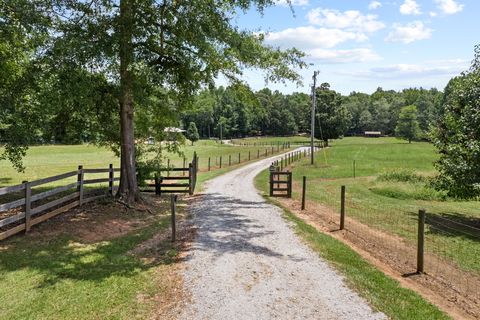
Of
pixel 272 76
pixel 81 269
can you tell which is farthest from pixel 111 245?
pixel 272 76

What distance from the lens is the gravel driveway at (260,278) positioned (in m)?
6.66

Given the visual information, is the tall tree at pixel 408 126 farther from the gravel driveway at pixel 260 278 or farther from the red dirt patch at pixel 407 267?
the gravel driveway at pixel 260 278

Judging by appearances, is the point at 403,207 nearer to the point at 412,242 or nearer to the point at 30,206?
the point at 412,242

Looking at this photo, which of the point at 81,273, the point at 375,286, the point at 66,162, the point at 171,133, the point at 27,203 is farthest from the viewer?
the point at 66,162

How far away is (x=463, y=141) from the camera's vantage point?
1850 centimetres

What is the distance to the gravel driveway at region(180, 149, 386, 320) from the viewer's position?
666 cm

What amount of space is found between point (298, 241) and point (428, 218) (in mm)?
9615

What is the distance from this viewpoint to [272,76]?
1934 cm

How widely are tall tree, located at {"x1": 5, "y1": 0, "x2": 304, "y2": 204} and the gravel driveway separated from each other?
5800 mm

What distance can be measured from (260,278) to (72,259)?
466cm

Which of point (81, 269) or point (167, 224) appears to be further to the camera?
point (167, 224)

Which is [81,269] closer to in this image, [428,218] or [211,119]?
[428,218]

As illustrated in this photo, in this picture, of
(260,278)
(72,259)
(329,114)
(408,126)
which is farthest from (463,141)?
(408,126)

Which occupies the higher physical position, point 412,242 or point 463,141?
point 463,141
